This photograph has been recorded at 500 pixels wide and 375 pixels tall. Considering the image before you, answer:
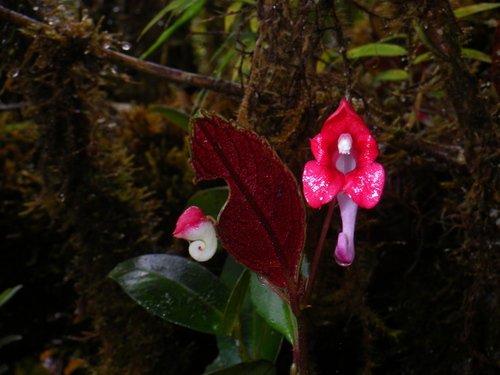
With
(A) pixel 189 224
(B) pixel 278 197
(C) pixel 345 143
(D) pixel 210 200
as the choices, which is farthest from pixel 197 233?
(D) pixel 210 200

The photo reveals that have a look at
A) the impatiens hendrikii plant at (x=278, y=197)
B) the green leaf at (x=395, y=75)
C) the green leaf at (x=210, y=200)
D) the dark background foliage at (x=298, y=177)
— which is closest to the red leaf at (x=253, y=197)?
the impatiens hendrikii plant at (x=278, y=197)

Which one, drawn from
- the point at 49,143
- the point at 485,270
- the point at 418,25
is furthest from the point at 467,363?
the point at 49,143

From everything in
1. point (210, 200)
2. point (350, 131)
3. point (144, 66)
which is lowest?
point (210, 200)

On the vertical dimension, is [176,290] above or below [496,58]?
below

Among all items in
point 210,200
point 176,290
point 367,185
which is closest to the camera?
point 367,185

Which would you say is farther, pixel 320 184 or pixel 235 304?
pixel 235 304

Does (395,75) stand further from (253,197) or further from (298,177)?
(253,197)

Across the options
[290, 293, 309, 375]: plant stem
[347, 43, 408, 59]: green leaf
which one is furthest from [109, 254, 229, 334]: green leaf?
[347, 43, 408, 59]: green leaf
